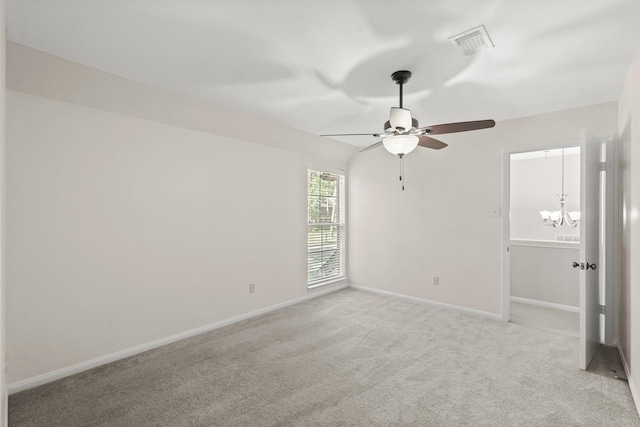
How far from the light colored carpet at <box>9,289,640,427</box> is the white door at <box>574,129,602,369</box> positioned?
0.91 ft

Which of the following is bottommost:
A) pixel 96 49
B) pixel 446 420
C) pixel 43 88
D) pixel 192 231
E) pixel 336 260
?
pixel 446 420

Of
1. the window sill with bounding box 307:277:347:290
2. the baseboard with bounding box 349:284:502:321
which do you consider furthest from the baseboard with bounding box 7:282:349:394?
the baseboard with bounding box 349:284:502:321

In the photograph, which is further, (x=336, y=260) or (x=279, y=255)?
(x=336, y=260)

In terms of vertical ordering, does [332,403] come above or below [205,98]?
below

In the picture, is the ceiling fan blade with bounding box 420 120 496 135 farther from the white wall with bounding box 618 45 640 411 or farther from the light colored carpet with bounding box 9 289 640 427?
the light colored carpet with bounding box 9 289 640 427

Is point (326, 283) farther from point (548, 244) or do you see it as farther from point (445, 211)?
point (548, 244)

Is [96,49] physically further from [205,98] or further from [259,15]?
[259,15]

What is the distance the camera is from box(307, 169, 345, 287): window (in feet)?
16.5

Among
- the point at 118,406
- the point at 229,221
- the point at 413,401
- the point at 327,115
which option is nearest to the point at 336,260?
the point at 229,221

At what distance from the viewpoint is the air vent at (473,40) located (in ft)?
6.74

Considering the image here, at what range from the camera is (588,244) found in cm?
278

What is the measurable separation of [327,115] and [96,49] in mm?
2256

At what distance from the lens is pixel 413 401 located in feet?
7.63

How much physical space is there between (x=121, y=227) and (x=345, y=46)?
2495 millimetres
